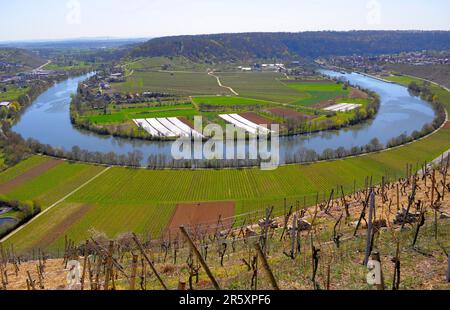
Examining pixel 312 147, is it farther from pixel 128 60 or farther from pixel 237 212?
pixel 128 60

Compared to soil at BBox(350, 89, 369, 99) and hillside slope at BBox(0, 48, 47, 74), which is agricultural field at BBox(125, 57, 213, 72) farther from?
soil at BBox(350, 89, 369, 99)

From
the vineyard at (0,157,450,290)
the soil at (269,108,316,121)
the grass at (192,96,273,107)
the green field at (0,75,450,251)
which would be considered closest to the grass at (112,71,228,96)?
the grass at (192,96,273,107)

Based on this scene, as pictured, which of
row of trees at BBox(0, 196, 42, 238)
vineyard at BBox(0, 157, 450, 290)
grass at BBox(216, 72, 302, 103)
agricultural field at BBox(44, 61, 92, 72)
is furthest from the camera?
agricultural field at BBox(44, 61, 92, 72)

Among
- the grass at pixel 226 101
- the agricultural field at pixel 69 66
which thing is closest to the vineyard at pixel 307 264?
the grass at pixel 226 101

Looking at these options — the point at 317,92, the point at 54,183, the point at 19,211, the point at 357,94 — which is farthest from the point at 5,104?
the point at 357,94

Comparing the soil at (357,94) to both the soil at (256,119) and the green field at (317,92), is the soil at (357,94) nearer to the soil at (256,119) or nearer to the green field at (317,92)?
the green field at (317,92)

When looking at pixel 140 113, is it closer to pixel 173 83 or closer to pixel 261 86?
pixel 173 83
